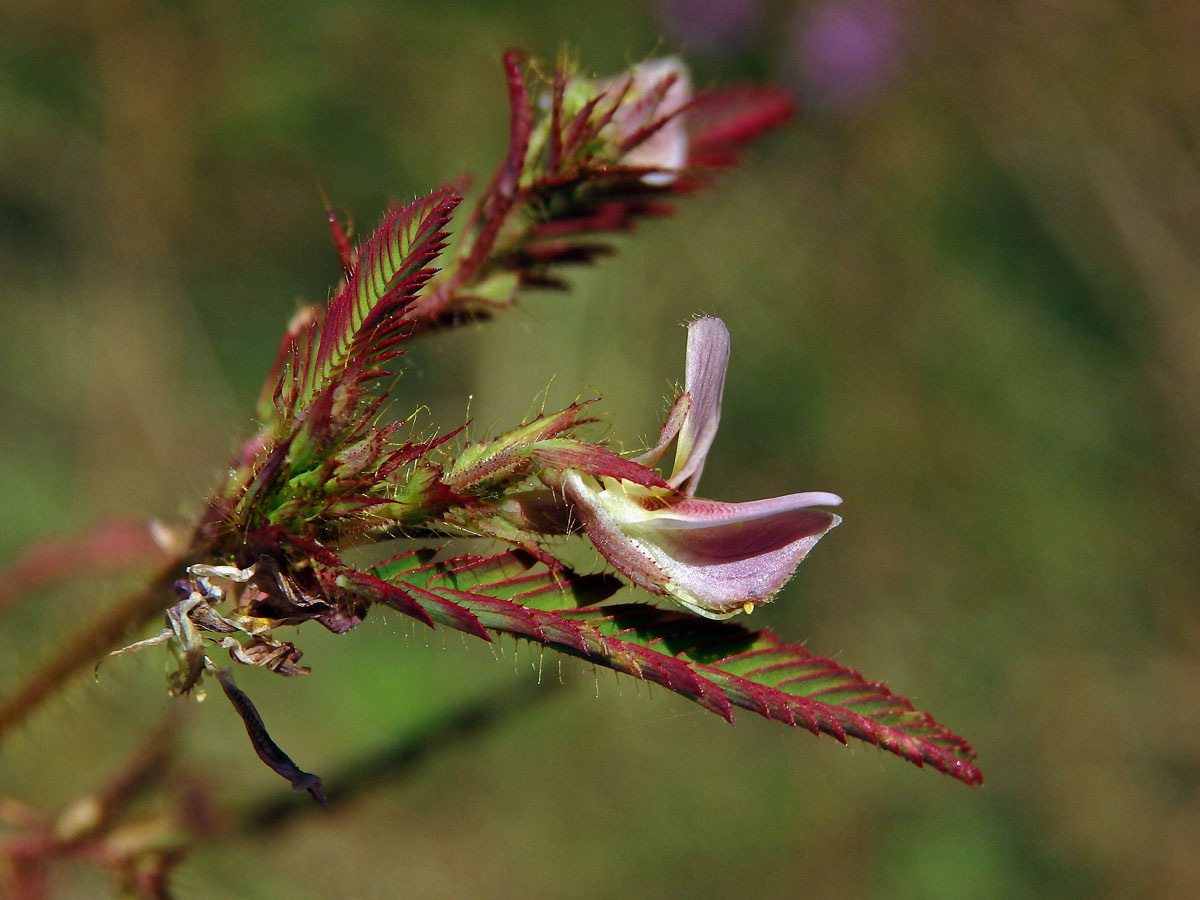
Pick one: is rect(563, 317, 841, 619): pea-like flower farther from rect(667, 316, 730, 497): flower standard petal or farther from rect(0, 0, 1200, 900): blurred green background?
rect(0, 0, 1200, 900): blurred green background

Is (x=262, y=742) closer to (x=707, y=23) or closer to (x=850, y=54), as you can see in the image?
(x=707, y=23)

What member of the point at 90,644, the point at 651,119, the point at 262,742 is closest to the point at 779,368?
the point at 651,119

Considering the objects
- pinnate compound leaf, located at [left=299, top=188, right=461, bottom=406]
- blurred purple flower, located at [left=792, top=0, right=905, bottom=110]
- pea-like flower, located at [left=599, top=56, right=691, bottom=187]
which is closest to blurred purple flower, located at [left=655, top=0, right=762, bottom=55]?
blurred purple flower, located at [left=792, top=0, right=905, bottom=110]

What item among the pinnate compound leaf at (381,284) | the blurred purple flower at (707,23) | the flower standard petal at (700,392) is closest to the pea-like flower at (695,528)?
the flower standard petal at (700,392)

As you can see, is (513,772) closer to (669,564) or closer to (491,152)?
(491,152)

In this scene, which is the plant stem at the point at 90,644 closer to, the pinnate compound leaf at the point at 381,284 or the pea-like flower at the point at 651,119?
the pinnate compound leaf at the point at 381,284
